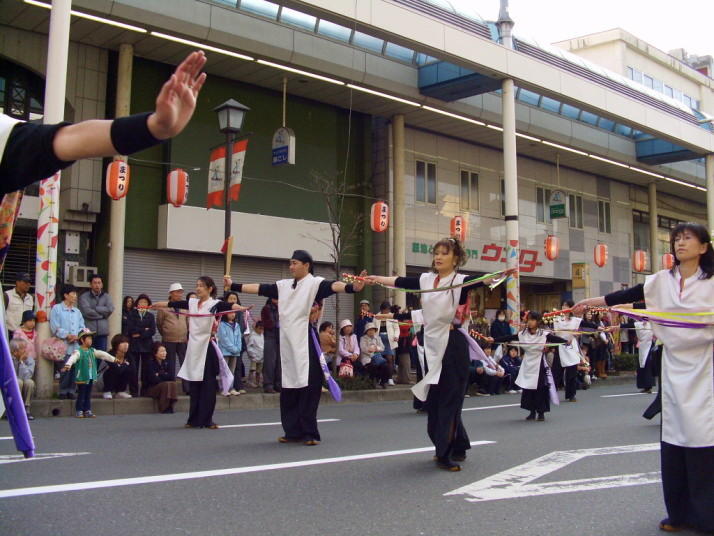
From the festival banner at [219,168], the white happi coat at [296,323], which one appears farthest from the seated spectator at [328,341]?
the white happi coat at [296,323]

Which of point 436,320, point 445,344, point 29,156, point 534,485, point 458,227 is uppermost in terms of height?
point 458,227

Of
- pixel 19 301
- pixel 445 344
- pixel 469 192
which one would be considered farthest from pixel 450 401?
pixel 469 192

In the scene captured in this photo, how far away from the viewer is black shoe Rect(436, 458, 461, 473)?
6402 millimetres

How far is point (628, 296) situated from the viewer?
5.14m

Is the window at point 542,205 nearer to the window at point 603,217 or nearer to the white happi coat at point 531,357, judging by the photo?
the window at point 603,217

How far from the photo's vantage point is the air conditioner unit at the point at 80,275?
16.9m

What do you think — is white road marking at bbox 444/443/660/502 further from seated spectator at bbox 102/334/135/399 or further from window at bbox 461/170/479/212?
window at bbox 461/170/479/212

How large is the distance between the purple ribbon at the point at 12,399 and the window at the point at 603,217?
30.7 m

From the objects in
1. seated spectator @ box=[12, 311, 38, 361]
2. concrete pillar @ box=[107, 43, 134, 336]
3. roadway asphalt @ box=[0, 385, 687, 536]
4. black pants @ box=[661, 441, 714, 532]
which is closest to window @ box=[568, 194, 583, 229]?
concrete pillar @ box=[107, 43, 134, 336]

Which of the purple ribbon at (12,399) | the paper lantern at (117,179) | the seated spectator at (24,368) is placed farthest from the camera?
the paper lantern at (117,179)

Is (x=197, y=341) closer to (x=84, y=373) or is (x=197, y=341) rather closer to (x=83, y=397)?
(x=84, y=373)

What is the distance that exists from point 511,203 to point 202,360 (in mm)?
12905

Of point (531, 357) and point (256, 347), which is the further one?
point (256, 347)

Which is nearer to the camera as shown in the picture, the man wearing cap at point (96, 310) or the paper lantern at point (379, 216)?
the man wearing cap at point (96, 310)
